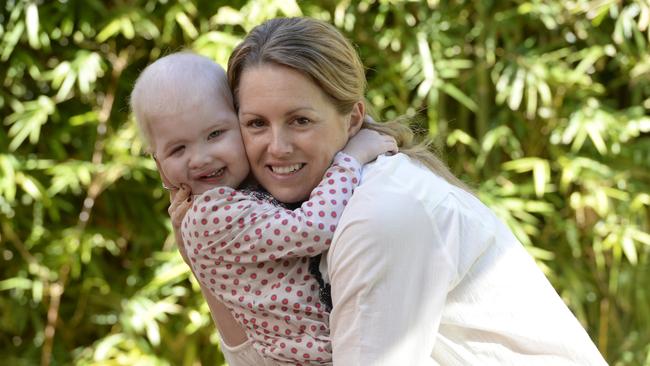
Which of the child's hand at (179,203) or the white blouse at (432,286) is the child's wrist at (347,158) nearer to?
the white blouse at (432,286)

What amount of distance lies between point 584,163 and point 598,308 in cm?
68

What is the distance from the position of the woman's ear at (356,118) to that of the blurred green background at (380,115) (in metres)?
2.03

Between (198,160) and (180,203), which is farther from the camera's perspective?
(180,203)

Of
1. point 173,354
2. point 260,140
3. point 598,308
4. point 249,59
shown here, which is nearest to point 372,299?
point 260,140

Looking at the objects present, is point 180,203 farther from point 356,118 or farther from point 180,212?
point 356,118

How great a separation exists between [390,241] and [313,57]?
36cm

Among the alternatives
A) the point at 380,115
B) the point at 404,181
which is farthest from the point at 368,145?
the point at 380,115

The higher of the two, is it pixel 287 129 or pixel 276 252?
pixel 287 129

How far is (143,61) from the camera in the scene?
409 centimetres

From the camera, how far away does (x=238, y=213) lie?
1632 mm

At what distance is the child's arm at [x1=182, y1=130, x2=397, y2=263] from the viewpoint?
1576mm

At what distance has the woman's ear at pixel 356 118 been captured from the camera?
5.82 ft

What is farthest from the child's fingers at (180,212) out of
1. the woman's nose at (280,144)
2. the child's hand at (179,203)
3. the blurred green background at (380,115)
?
the blurred green background at (380,115)

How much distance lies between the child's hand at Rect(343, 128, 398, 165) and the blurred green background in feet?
6.79
